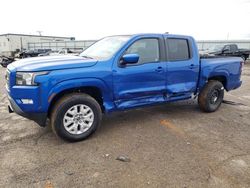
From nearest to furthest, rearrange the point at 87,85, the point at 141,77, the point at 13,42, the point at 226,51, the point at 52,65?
the point at 52,65 < the point at 87,85 < the point at 141,77 < the point at 226,51 < the point at 13,42

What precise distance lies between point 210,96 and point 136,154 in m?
2.92

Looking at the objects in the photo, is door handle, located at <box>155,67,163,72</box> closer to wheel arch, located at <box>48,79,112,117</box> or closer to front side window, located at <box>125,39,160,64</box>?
front side window, located at <box>125,39,160,64</box>

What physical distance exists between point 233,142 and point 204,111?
171cm

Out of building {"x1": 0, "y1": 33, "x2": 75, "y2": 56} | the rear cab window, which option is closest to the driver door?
the rear cab window

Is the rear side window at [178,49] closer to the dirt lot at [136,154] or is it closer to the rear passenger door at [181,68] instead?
the rear passenger door at [181,68]

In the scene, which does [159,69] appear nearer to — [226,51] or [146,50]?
[146,50]

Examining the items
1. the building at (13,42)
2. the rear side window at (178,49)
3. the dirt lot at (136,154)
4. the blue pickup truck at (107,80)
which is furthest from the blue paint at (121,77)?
the building at (13,42)

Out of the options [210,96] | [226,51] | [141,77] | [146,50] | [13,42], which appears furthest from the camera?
[13,42]

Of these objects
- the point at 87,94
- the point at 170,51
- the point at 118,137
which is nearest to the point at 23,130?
the point at 87,94

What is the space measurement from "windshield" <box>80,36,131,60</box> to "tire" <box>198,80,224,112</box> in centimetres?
242

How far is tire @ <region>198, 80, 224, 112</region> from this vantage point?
18.1ft

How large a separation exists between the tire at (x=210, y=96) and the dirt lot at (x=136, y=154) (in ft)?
1.28

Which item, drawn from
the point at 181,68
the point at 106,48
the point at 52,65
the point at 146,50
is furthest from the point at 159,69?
the point at 52,65

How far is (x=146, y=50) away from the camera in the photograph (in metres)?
4.52
